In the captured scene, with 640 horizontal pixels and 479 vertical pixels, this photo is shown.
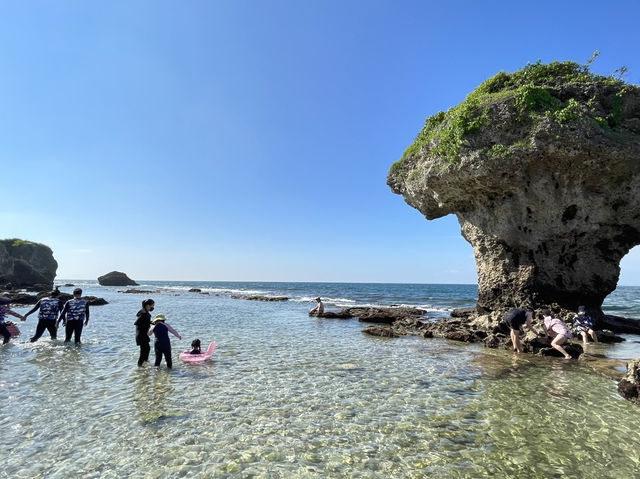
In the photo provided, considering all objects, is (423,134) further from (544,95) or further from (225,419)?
(225,419)

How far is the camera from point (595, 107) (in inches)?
703

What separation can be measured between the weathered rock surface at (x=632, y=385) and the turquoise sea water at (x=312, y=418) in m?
0.42

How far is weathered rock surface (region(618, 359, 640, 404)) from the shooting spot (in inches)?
314

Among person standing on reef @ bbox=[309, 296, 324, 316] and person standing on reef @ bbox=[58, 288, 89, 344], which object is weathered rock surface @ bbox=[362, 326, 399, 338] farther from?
person standing on reef @ bbox=[58, 288, 89, 344]

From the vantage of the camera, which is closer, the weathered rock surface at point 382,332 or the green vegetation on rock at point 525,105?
the green vegetation on rock at point 525,105

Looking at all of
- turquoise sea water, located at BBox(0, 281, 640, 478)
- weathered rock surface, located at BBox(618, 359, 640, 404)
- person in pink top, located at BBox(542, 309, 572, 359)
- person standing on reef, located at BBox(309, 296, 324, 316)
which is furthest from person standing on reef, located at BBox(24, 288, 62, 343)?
person in pink top, located at BBox(542, 309, 572, 359)

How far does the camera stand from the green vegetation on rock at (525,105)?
17.6 metres

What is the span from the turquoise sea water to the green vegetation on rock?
1243 centimetres

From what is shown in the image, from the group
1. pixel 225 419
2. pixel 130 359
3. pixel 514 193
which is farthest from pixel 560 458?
pixel 514 193

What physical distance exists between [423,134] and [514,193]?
7.51 meters

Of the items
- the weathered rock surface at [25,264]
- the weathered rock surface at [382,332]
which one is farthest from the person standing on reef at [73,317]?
the weathered rock surface at [25,264]


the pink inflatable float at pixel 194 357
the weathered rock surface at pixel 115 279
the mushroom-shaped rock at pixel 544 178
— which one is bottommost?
the pink inflatable float at pixel 194 357

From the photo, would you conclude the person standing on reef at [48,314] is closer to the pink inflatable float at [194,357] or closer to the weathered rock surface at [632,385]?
the pink inflatable float at [194,357]

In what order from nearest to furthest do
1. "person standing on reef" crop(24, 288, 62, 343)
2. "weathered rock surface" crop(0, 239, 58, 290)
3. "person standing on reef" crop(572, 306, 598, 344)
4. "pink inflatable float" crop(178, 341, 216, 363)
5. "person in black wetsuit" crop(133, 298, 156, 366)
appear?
1. "person in black wetsuit" crop(133, 298, 156, 366)
2. "pink inflatable float" crop(178, 341, 216, 363)
3. "person standing on reef" crop(24, 288, 62, 343)
4. "person standing on reef" crop(572, 306, 598, 344)
5. "weathered rock surface" crop(0, 239, 58, 290)
